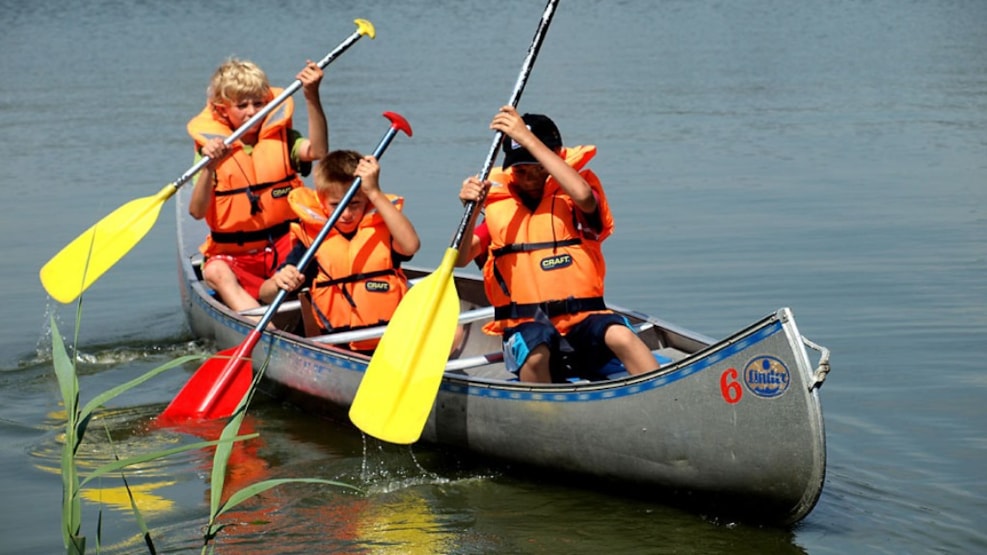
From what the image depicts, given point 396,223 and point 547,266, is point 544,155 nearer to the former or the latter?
point 547,266

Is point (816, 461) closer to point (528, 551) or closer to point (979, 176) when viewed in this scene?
point (528, 551)

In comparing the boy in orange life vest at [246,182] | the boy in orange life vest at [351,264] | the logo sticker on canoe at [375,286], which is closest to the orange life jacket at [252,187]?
the boy in orange life vest at [246,182]

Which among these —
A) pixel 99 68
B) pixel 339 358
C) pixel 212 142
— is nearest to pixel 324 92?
pixel 99 68

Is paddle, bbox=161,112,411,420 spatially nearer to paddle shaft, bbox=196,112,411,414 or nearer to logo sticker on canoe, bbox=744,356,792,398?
paddle shaft, bbox=196,112,411,414

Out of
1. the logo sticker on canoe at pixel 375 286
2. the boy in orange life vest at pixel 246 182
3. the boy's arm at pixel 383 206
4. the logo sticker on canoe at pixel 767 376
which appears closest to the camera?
the logo sticker on canoe at pixel 767 376

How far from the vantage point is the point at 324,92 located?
16797 millimetres

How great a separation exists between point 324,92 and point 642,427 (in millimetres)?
12484

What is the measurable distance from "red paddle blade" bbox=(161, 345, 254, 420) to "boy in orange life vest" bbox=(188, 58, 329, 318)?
Answer: 2.51 feet

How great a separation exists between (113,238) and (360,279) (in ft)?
4.89

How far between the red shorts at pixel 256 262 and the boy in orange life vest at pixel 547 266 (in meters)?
2.11

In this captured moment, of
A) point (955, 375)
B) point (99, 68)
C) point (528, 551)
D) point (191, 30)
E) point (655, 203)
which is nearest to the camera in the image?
point (528, 551)

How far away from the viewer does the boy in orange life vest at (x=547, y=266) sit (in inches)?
211

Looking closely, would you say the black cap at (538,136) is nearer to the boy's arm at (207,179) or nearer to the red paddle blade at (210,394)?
the red paddle blade at (210,394)

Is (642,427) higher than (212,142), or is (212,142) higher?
(212,142)
